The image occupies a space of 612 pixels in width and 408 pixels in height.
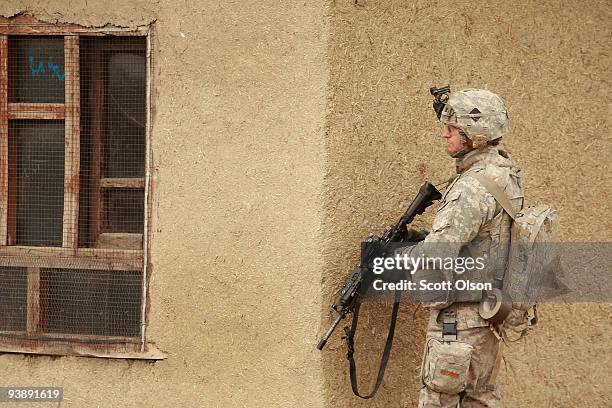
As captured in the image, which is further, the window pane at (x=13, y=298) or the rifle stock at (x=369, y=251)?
the window pane at (x=13, y=298)

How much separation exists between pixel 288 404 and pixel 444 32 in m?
1.97

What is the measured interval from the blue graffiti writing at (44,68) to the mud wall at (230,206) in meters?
0.24

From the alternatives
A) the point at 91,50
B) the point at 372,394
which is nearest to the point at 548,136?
the point at 372,394

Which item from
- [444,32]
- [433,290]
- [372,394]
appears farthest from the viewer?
[444,32]

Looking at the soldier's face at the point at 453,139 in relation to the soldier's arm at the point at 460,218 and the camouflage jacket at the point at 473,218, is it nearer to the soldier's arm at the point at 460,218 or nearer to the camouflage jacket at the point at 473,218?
the camouflage jacket at the point at 473,218

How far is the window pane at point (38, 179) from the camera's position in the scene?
5.06 metres

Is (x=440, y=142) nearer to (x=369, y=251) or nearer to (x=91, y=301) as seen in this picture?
(x=369, y=251)

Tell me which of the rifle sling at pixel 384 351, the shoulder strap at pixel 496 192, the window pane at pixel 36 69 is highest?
the window pane at pixel 36 69

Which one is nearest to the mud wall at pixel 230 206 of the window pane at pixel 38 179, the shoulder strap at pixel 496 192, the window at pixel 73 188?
the window at pixel 73 188

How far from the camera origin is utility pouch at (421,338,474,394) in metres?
A: 3.99

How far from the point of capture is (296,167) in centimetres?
456

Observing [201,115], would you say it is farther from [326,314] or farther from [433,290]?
[433,290]

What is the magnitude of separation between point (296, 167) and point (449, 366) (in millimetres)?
1197

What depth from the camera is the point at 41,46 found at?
5082 millimetres
